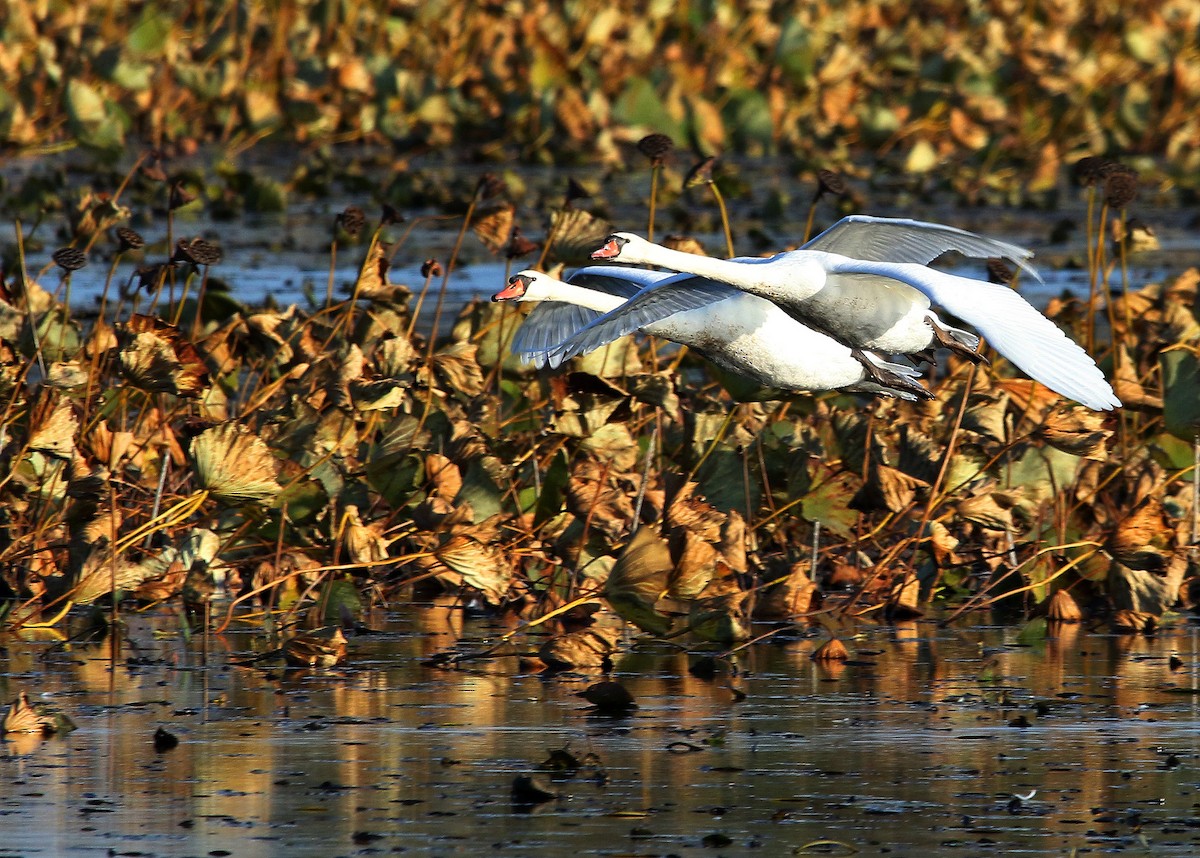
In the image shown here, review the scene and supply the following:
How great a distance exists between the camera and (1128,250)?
9867mm

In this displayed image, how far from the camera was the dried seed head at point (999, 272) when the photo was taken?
27.6 ft

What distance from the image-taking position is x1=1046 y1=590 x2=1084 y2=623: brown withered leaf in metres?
7.61

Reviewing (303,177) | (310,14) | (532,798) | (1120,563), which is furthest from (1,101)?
(532,798)

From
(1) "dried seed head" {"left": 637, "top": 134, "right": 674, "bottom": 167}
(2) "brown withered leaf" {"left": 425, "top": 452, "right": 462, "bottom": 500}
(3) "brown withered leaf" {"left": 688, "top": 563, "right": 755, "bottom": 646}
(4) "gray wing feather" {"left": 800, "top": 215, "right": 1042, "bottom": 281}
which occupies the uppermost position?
(1) "dried seed head" {"left": 637, "top": 134, "right": 674, "bottom": 167}

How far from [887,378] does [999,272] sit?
109 cm

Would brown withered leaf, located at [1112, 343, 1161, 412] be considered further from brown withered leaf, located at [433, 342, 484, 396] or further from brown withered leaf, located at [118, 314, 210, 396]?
brown withered leaf, located at [118, 314, 210, 396]

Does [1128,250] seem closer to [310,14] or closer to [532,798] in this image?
[532,798]

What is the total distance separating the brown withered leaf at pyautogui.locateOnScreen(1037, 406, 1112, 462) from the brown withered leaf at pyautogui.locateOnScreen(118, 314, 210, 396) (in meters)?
2.62

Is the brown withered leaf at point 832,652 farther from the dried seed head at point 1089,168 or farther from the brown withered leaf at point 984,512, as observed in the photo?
the dried seed head at point 1089,168

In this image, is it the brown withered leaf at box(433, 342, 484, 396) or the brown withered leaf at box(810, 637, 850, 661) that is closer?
the brown withered leaf at box(810, 637, 850, 661)

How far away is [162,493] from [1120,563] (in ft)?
10.3

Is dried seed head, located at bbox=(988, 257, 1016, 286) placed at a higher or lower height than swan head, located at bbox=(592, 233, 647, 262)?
higher

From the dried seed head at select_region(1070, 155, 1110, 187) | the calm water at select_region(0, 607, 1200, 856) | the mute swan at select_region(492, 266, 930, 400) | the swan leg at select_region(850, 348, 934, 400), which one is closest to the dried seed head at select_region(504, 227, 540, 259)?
Answer: the mute swan at select_region(492, 266, 930, 400)

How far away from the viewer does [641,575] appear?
6.53 m
